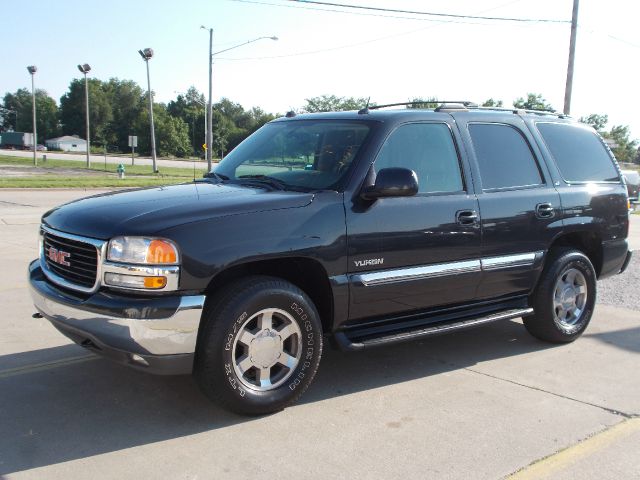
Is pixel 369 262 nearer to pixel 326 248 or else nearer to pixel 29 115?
pixel 326 248

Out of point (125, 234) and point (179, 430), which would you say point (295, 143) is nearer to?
point (125, 234)

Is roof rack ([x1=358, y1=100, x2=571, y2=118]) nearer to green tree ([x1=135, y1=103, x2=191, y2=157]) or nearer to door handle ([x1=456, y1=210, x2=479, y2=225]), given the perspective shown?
door handle ([x1=456, y1=210, x2=479, y2=225])

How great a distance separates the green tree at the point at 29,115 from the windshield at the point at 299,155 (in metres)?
130

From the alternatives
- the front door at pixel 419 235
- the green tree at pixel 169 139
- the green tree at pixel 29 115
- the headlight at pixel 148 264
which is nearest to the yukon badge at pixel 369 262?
the front door at pixel 419 235

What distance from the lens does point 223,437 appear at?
3672 mm

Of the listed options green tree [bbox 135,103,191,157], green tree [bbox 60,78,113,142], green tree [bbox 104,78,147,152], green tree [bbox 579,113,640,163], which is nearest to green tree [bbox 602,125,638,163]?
green tree [bbox 579,113,640,163]

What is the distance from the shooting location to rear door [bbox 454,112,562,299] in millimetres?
4980

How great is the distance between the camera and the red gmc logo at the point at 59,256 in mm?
3943

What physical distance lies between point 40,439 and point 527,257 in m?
3.82

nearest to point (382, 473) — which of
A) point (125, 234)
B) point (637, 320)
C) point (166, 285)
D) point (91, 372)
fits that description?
point (166, 285)

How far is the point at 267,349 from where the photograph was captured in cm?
393

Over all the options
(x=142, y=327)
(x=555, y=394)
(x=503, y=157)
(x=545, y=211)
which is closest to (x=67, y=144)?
(x=503, y=157)

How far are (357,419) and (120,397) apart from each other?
1.57 metres

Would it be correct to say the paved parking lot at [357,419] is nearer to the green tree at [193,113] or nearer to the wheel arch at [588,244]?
the wheel arch at [588,244]
